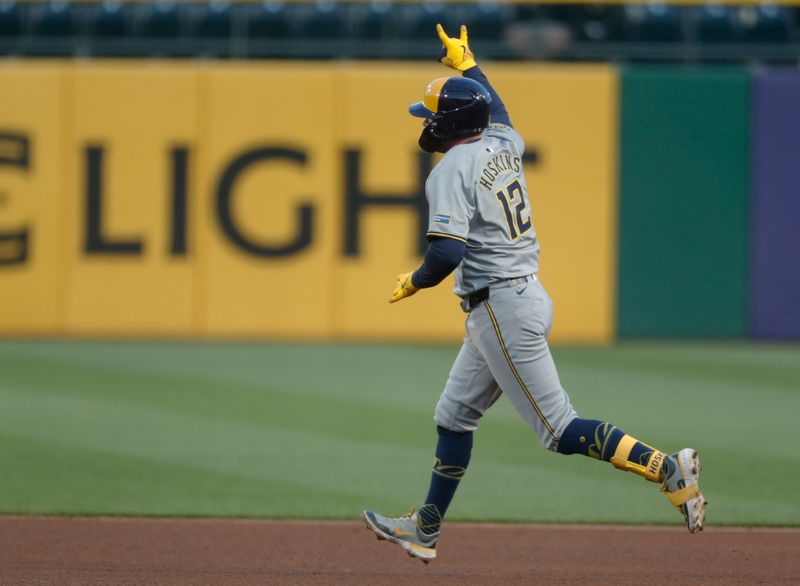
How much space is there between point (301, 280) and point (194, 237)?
1.17 metres

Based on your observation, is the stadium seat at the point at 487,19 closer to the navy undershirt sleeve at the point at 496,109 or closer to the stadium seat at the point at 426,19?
the stadium seat at the point at 426,19

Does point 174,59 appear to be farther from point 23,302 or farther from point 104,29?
point 23,302

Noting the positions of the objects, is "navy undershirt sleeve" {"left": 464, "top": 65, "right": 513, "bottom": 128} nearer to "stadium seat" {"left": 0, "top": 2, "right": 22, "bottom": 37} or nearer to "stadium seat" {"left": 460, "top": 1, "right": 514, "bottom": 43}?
"stadium seat" {"left": 460, "top": 1, "right": 514, "bottom": 43}

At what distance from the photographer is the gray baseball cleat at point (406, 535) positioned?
4.82m

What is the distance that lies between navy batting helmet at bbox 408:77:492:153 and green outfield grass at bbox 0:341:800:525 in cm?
199

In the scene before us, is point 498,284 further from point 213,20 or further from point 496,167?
point 213,20

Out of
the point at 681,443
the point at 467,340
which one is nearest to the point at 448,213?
the point at 467,340

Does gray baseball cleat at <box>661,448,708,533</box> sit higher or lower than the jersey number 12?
lower

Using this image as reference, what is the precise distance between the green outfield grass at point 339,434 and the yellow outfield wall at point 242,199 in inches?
37.4

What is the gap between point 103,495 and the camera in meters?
6.27

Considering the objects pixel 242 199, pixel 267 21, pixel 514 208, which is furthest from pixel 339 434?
pixel 267 21

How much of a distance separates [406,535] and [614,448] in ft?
2.88

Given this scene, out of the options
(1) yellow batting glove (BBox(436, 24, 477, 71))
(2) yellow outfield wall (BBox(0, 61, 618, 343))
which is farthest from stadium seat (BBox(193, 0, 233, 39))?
(1) yellow batting glove (BBox(436, 24, 477, 71))

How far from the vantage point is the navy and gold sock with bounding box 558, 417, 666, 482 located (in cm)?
448
